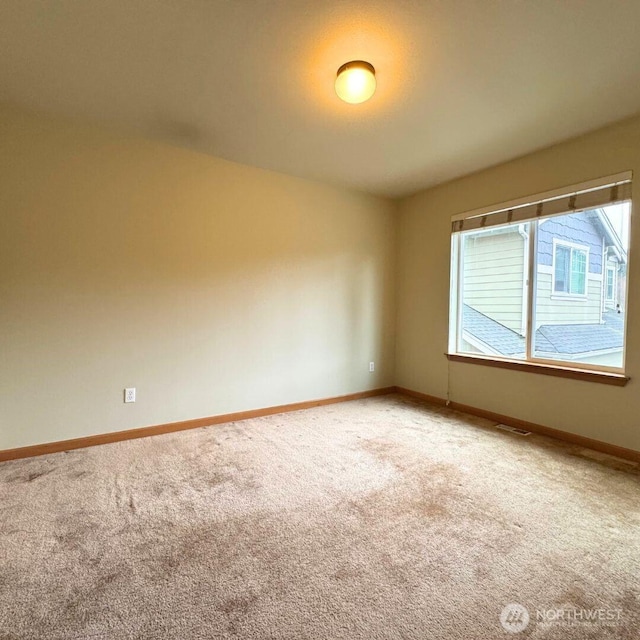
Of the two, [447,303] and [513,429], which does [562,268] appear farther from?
[513,429]

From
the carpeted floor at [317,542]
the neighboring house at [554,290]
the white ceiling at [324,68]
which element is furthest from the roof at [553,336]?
the white ceiling at [324,68]

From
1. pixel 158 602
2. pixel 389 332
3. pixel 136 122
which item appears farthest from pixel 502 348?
pixel 136 122

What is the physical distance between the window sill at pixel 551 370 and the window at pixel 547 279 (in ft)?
0.19

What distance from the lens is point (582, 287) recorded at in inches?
117

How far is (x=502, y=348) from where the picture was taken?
354cm

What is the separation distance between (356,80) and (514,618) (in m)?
2.59

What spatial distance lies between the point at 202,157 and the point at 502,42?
2.43 meters

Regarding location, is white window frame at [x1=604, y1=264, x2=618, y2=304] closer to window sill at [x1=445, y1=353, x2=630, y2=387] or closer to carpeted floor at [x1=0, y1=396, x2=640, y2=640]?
window sill at [x1=445, y1=353, x2=630, y2=387]

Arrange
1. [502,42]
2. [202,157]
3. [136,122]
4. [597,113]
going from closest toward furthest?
[502,42] < [597,113] < [136,122] < [202,157]

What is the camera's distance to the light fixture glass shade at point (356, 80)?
6.38 ft

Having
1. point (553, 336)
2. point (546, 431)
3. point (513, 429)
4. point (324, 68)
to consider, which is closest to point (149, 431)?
point (324, 68)

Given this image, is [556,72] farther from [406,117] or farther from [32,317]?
[32,317]

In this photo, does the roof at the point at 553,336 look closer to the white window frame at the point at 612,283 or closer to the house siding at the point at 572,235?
the white window frame at the point at 612,283

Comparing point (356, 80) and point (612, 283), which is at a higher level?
point (356, 80)
